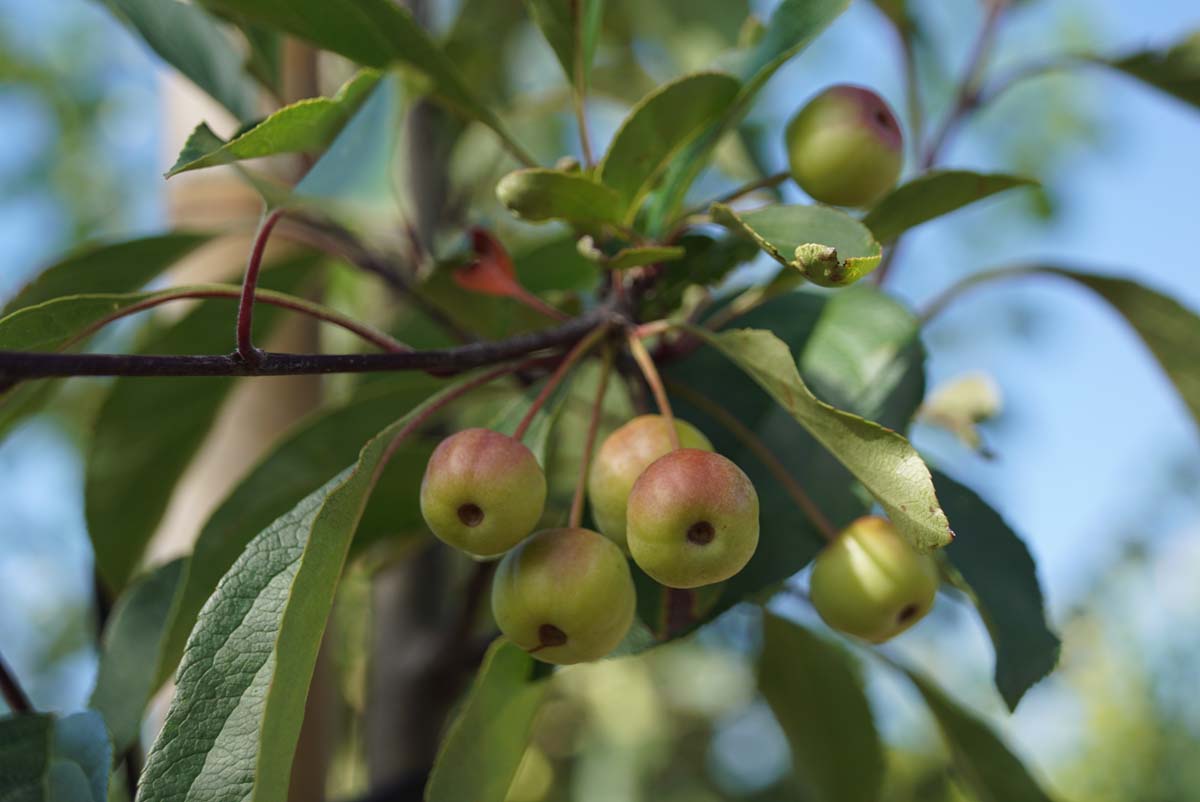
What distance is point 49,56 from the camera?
2.74 metres

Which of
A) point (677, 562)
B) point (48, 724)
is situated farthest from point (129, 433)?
point (677, 562)

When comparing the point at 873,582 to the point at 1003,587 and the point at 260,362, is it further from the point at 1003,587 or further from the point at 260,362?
the point at 260,362

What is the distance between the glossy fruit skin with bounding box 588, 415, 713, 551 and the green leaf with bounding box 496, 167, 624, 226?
5.4 inches

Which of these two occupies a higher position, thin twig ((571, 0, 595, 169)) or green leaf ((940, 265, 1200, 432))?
thin twig ((571, 0, 595, 169))

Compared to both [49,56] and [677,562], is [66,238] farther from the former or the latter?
[677,562]

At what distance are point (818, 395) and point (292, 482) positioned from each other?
1.38 ft

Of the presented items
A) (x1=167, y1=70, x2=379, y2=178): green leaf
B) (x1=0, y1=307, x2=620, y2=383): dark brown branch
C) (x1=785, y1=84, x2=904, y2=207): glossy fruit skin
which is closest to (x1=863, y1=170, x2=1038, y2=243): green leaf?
(x1=785, y1=84, x2=904, y2=207): glossy fruit skin

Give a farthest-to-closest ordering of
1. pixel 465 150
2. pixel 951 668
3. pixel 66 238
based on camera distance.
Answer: pixel 951 668 → pixel 66 238 → pixel 465 150

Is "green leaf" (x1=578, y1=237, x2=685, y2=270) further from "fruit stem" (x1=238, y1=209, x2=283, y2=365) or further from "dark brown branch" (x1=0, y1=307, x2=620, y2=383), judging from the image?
"fruit stem" (x1=238, y1=209, x2=283, y2=365)

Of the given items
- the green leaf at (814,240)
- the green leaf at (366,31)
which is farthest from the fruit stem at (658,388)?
the green leaf at (366,31)

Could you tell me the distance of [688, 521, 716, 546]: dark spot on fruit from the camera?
0.53 m

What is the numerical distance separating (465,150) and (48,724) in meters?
1.25

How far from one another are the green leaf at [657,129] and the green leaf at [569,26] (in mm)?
125

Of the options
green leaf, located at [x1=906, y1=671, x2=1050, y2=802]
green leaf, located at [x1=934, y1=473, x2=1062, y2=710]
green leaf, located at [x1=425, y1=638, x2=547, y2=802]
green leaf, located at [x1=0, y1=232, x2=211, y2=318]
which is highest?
green leaf, located at [x1=0, y1=232, x2=211, y2=318]
